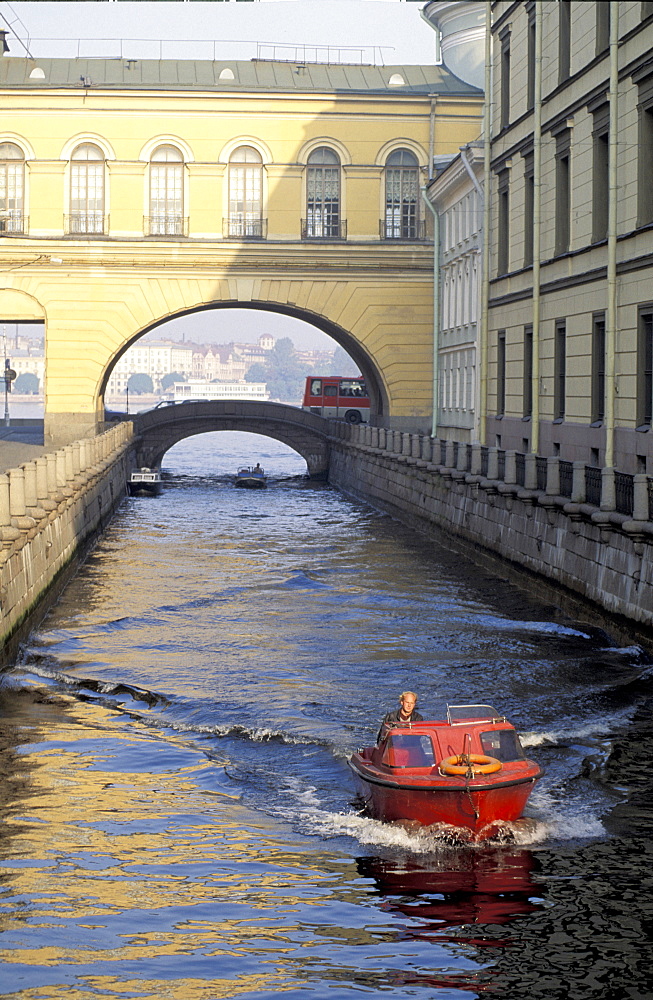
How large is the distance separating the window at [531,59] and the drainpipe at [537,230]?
4.83ft

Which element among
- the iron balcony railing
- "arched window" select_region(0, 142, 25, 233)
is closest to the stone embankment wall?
"arched window" select_region(0, 142, 25, 233)

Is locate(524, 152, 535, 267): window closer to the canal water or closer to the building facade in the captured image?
the building facade

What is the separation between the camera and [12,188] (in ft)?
185

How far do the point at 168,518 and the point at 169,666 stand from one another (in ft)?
89.3

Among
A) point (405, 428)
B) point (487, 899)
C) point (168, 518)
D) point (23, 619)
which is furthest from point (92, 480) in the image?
point (487, 899)

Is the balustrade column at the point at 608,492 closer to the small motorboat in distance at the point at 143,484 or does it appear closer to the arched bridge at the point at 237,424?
the small motorboat in distance at the point at 143,484

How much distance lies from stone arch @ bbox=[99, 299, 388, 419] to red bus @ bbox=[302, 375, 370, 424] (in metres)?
20.8

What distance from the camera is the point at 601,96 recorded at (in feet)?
96.8

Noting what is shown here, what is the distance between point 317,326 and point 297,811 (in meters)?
48.3

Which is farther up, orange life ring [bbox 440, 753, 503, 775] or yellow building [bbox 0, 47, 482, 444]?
yellow building [bbox 0, 47, 482, 444]

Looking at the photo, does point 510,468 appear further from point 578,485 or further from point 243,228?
point 243,228

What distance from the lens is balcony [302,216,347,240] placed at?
57.2 m

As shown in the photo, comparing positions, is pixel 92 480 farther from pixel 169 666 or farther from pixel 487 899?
pixel 487 899

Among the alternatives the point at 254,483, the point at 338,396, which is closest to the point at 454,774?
the point at 254,483
